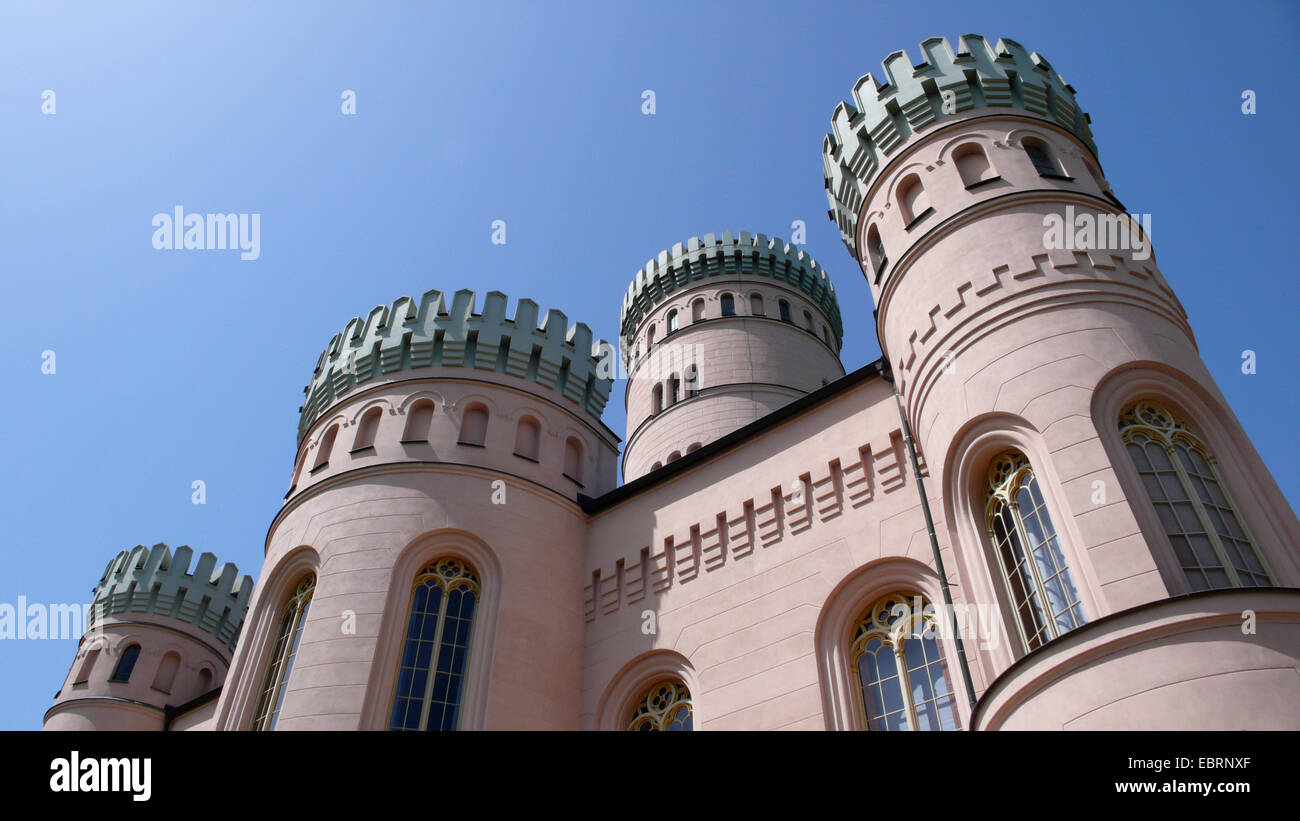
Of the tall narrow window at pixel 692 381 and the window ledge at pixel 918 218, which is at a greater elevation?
the tall narrow window at pixel 692 381

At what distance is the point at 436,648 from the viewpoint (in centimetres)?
1789

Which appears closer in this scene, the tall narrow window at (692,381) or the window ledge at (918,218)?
the window ledge at (918,218)

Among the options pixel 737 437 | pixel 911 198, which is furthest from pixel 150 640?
pixel 911 198

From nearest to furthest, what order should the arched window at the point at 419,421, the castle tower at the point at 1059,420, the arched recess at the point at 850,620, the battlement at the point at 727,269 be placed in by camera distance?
the castle tower at the point at 1059,420, the arched recess at the point at 850,620, the arched window at the point at 419,421, the battlement at the point at 727,269

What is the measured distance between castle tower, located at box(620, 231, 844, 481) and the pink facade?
8.47m

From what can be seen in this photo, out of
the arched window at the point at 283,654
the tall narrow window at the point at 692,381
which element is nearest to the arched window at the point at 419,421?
the arched window at the point at 283,654

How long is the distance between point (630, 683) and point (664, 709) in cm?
92

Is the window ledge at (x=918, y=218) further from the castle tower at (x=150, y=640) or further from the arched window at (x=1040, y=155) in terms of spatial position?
the castle tower at (x=150, y=640)

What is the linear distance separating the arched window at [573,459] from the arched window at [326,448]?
521cm

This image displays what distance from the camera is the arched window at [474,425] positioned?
21000mm

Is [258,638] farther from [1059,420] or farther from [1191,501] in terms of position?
[1191,501]

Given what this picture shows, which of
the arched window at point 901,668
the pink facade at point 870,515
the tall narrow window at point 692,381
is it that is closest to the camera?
the pink facade at point 870,515

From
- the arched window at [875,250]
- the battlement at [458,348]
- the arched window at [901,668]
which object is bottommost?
the arched window at [901,668]
